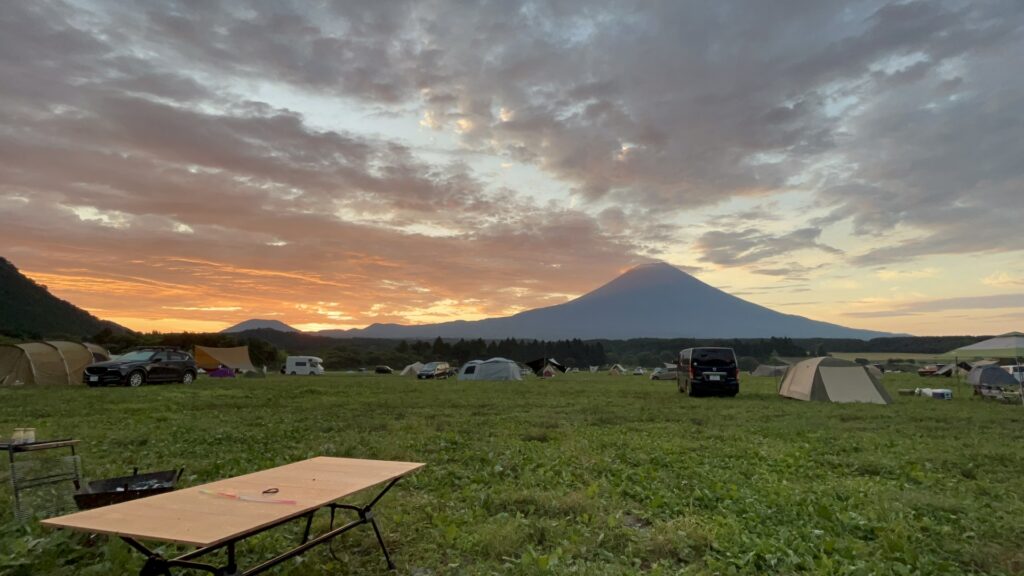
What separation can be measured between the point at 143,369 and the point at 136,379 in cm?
56

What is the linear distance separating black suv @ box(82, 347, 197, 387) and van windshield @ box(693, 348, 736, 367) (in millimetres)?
24196

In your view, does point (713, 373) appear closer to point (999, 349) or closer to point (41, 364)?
point (999, 349)

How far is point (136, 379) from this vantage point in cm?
2480

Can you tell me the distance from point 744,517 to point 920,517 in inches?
76.2

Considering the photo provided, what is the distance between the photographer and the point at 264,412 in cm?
1560

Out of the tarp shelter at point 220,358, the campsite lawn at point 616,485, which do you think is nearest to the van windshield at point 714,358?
the campsite lawn at point 616,485

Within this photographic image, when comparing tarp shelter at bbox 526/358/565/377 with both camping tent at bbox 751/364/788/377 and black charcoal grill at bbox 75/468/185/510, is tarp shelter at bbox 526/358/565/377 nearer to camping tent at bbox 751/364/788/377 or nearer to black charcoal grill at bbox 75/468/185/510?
camping tent at bbox 751/364/788/377

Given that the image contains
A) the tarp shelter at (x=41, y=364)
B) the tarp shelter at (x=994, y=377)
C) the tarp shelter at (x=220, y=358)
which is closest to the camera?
the tarp shelter at (x=994, y=377)

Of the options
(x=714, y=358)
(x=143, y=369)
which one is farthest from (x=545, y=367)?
(x=143, y=369)

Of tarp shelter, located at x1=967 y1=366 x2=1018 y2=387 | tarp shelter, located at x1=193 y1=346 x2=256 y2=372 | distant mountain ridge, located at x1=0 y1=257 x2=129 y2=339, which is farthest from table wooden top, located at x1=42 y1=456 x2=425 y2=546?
distant mountain ridge, located at x1=0 y1=257 x2=129 y2=339

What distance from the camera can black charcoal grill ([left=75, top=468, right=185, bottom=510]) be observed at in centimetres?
471

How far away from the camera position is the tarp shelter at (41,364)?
82.7ft

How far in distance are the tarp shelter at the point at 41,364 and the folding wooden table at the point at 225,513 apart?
28433mm

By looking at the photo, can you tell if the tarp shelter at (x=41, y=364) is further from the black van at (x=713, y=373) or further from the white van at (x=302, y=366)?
the black van at (x=713, y=373)
